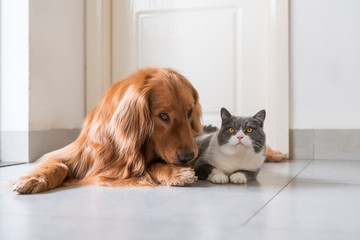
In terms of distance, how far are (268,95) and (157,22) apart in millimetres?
1043

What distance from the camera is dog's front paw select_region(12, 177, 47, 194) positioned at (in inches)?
58.8

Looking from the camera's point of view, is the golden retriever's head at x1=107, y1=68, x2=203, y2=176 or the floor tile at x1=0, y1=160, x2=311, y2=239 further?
the golden retriever's head at x1=107, y1=68, x2=203, y2=176

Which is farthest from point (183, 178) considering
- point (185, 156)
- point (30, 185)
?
point (30, 185)

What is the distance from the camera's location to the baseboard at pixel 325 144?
283 centimetres

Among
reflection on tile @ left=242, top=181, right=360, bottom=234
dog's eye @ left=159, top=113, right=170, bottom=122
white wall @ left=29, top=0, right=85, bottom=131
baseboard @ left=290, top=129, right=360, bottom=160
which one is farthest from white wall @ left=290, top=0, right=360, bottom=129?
white wall @ left=29, top=0, right=85, bottom=131

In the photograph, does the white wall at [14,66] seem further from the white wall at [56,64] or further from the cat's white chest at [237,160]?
the cat's white chest at [237,160]

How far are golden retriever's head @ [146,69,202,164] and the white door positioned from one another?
1277 millimetres

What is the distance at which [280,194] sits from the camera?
150cm

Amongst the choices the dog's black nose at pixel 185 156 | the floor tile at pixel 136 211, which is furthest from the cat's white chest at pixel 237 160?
the dog's black nose at pixel 185 156

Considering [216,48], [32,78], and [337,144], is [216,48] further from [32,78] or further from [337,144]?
[32,78]

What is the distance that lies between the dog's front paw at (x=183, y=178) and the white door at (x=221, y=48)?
1427 millimetres

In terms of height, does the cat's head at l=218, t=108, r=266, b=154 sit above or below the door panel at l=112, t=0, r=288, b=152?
below

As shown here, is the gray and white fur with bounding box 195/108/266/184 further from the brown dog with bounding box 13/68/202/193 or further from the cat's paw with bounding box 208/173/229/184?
the brown dog with bounding box 13/68/202/193

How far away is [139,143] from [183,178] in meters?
0.25
